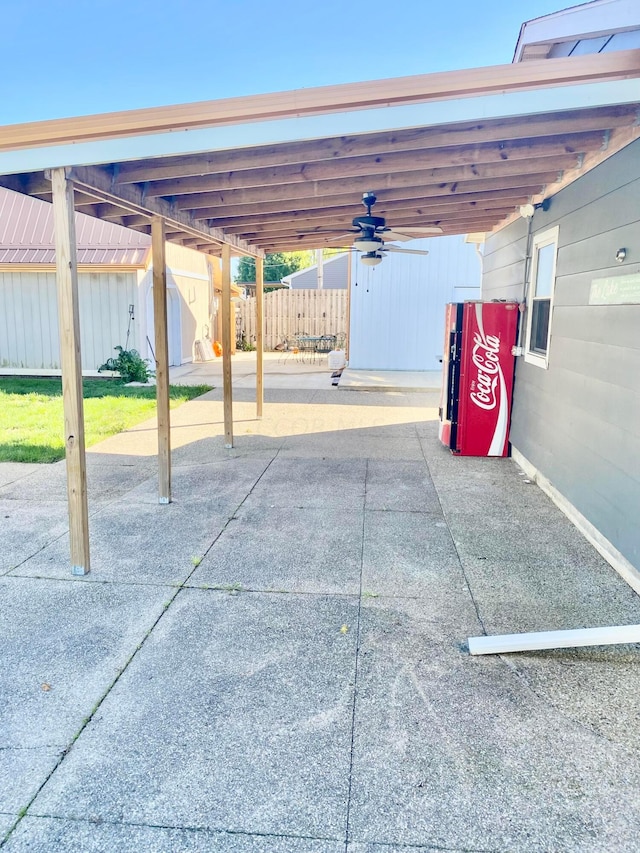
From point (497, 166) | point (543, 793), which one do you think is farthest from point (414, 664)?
point (497, 166)

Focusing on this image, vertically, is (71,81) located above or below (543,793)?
above

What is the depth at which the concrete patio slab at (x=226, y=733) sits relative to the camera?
1.86m

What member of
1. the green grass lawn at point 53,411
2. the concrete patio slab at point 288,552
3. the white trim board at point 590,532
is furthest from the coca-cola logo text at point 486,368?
the green grass lawn at point 53,411

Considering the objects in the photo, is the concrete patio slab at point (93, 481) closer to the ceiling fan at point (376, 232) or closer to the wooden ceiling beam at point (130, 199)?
the wooden ceiling beam at point (130, 199)

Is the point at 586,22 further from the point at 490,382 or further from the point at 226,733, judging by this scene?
the point at 226,733

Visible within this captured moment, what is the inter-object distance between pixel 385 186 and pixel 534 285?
6.99 ft

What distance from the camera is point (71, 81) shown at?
17016 mm

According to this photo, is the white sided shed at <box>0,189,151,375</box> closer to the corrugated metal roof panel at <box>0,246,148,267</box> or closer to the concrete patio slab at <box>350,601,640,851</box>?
the corrugated metal roof panel at <box>0,246,148,267</box>

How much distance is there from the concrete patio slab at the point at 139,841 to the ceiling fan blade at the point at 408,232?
5276mm

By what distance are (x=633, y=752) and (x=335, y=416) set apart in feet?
22.7

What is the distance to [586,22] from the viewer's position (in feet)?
16.9

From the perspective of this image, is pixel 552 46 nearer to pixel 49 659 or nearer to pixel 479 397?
pixel 479 397

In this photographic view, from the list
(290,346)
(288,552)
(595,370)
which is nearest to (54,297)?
(290,346)

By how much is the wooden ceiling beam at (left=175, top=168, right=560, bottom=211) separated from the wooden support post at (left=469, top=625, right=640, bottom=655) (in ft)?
10.7
